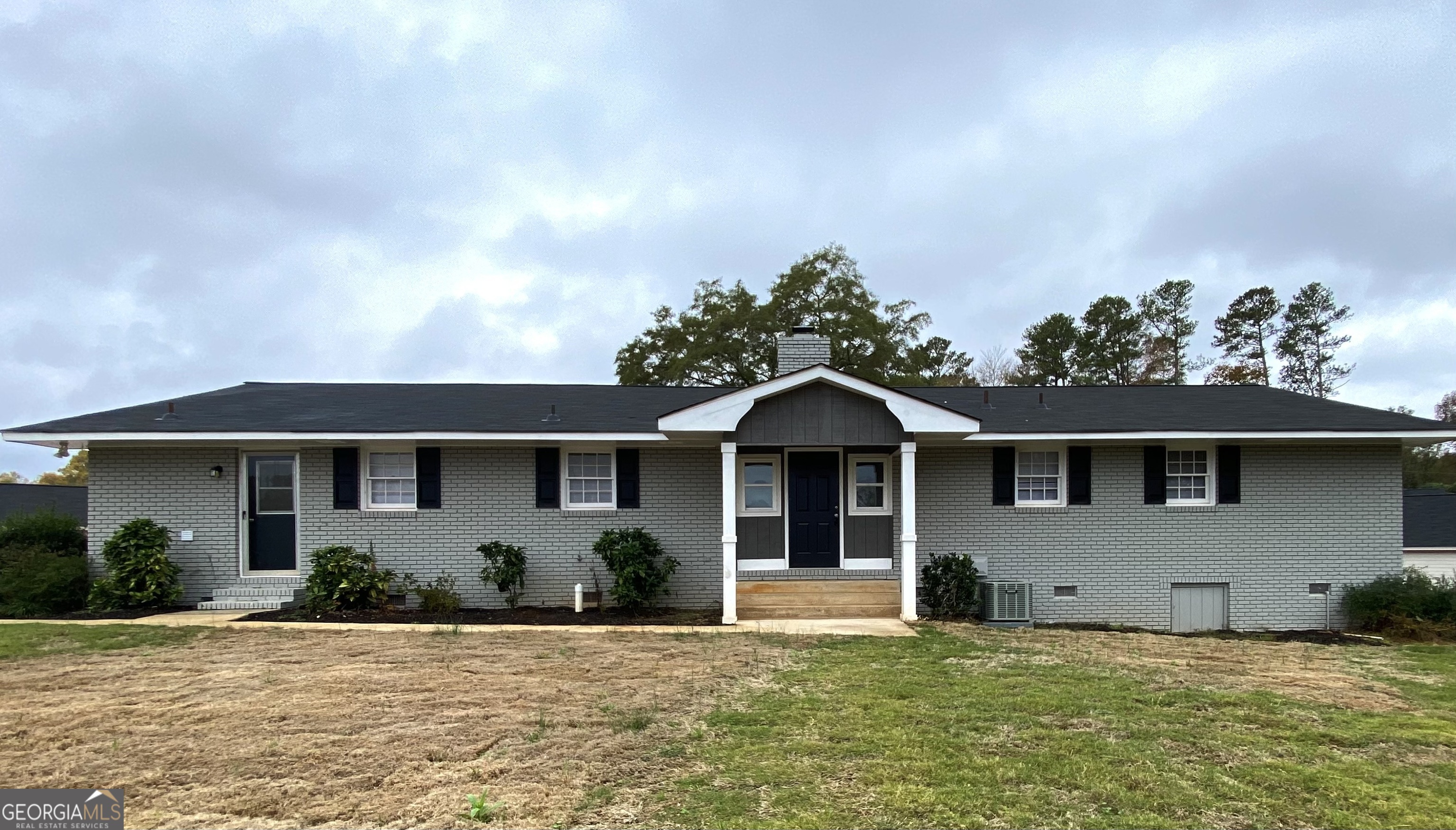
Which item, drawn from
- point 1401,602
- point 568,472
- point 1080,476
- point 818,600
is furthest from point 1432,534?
point 568,472

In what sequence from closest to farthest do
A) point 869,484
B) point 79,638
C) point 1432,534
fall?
point 79,638
point 869,484
point 1432,534

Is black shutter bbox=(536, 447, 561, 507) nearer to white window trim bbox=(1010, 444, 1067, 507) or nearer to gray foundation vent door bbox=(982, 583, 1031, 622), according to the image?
gray foundation vent door bbox=(982, 583, 1031, 622)

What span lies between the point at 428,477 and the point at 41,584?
5.40 m

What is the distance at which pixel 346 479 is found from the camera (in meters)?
11.9

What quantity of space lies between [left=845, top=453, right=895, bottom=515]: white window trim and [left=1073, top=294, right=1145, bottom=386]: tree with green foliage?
30.6 m

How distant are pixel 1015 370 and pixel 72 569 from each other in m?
41.2

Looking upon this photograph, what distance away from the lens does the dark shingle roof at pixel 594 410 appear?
37.5 ft

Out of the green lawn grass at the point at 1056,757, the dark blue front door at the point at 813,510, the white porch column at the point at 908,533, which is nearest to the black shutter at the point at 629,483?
the dark blue front door at the point at 813,510

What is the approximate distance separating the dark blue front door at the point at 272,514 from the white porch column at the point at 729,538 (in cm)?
681

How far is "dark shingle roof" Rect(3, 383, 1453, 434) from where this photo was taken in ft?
37.5

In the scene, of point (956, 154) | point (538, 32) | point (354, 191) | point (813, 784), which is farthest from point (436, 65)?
point (813, 784)

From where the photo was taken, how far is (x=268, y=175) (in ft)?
67.8

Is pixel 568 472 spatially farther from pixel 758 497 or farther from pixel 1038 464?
pixel 1038 464

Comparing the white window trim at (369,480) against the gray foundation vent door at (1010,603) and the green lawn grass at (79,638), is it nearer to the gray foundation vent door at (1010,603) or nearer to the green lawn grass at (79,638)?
the green lawn grass at (79,638)
